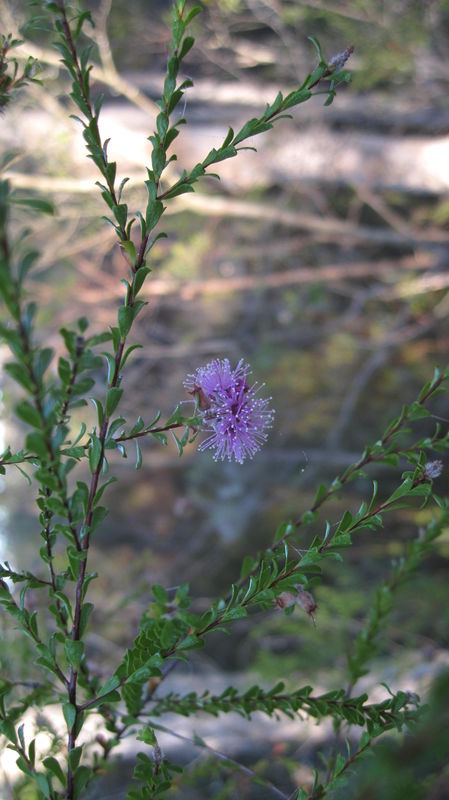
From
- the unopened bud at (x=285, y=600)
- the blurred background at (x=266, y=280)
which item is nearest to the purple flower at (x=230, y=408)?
the unopened bud at (x=285, y=600)

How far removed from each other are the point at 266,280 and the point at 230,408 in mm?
2908

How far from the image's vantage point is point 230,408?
0.69 meters

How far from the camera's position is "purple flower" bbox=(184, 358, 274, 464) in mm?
667

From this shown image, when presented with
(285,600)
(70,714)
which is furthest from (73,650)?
(285,600)

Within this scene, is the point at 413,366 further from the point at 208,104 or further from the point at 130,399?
the point at 208,104

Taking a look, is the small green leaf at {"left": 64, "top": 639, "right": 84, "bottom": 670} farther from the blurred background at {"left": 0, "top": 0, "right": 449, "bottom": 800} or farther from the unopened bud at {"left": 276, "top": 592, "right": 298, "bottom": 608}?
the blurred background at {"left": 0, "top": 0, "right": 449, "bottom": 800}

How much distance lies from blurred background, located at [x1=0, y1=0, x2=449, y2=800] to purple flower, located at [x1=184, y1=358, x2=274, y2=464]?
1.94m

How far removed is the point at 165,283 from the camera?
3371 mm

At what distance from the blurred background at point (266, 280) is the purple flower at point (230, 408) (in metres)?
1.94

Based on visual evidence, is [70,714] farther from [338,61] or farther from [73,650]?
[338,61]

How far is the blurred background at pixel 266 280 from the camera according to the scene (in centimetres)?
285

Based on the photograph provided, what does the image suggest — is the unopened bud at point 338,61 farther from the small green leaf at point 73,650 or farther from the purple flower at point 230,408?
the small green leaf at point 73,650

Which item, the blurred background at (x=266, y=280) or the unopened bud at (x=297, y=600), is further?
the blurred background at (x=266, y=280)

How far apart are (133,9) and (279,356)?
2251 millimetres
